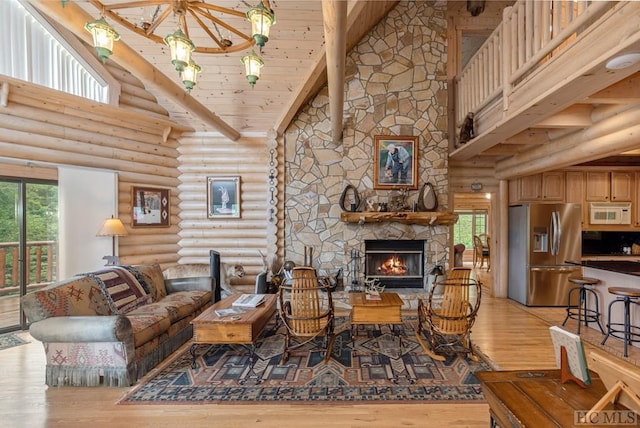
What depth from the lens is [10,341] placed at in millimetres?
4141

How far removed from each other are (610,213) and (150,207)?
339 inches

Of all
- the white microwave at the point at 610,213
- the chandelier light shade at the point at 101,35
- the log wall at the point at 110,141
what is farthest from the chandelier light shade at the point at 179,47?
the white microwave at the point at 610,213

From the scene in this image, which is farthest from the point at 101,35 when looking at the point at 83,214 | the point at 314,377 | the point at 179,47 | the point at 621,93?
the point at 621,93

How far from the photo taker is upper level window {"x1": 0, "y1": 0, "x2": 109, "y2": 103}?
13.6 feet

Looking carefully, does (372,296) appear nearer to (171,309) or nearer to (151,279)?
(171,309)

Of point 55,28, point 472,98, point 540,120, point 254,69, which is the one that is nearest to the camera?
point 254,69

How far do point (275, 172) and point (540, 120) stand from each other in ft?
14.0

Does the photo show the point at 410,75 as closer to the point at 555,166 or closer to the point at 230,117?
the point at 555,166

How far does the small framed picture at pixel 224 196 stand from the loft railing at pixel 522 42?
4.55 metres

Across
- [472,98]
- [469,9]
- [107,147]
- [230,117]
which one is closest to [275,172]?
[230,117]

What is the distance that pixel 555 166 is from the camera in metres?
4.76

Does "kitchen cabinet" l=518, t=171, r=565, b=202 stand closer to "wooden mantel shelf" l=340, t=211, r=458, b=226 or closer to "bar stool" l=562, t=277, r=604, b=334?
"wooden mantel shelf" l=340, t=211, r=458, b=226

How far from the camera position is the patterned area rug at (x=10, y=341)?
3997 mm

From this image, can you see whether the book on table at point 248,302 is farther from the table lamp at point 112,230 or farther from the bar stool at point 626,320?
the bar stool at point 626,320
